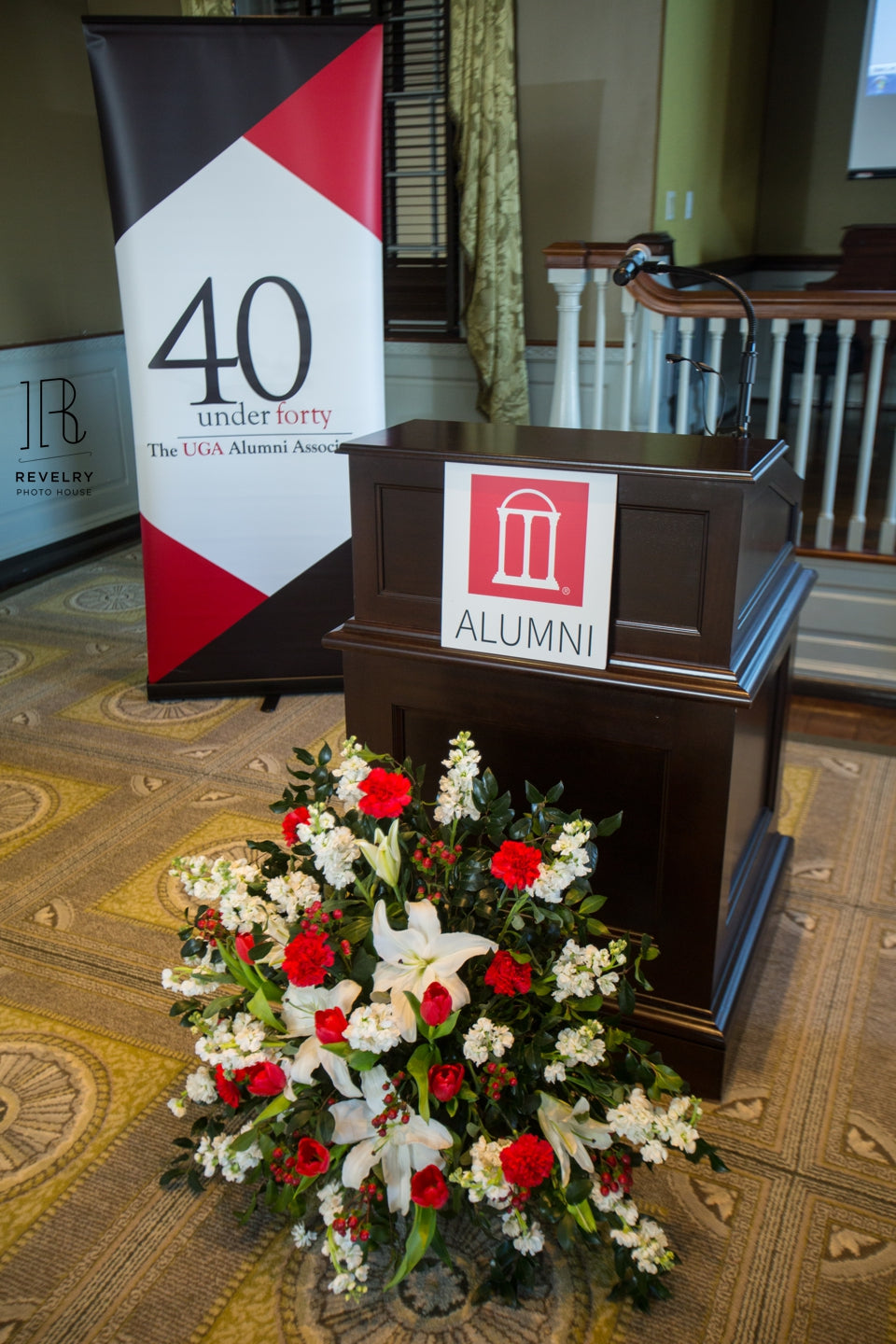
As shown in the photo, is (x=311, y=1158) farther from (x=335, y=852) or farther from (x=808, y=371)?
(x=808, y=371)

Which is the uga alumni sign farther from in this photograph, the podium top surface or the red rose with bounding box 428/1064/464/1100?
the red rose with bounding box 428/1064/464/1100

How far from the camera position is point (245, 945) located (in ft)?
4.84

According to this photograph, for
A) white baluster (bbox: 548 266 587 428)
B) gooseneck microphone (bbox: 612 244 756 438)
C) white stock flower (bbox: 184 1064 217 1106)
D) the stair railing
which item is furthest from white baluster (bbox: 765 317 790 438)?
white stock flower (bbox: 184 1064 217 1106)

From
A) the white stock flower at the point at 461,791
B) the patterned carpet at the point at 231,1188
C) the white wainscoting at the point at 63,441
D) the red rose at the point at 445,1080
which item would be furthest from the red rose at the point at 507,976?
the white wainscoting at the point at 63,441

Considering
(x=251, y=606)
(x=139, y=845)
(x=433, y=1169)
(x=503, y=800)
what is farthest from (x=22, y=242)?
(x=433, y=1169)

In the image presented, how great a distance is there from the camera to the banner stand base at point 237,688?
3.38 meters

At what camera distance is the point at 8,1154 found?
1687 millimetres

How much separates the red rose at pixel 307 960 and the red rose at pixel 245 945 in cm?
12

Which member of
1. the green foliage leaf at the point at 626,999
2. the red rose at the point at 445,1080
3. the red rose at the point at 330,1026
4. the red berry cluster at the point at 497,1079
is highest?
the red rose at the point at 330,1026

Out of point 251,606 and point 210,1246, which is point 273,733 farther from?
point 210,1246

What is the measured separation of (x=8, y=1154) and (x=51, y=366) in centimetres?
385

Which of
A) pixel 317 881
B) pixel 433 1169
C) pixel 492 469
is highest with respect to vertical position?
pixel 492 469

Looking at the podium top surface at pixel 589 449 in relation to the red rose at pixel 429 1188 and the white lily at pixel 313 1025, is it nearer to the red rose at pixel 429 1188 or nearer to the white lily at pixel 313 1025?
the white lily at pixel 313 1025

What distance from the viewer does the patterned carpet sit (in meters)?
1.41
